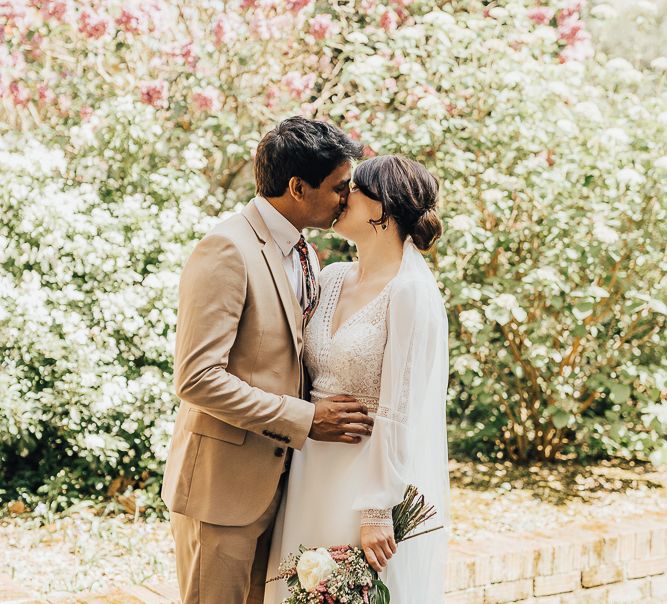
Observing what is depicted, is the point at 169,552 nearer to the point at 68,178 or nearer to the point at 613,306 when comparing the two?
the point at 68,178

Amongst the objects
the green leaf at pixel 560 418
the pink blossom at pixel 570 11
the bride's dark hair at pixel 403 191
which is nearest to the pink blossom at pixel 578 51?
the pink blossom at pixel 570 11

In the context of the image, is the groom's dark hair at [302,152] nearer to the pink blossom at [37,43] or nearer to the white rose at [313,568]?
the white rose at [313,568]

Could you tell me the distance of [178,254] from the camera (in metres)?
4.70

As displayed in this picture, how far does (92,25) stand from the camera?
16.7ft

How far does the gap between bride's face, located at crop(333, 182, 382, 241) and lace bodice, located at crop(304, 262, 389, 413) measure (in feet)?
0.67

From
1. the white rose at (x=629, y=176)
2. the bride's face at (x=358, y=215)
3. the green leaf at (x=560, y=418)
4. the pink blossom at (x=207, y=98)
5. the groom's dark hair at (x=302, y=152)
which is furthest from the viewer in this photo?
the pink blossom at (x=207, y=98)

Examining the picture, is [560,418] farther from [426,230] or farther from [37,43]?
[37,43]

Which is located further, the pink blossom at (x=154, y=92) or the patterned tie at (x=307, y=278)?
the pink blossom at (x=154, y=92)

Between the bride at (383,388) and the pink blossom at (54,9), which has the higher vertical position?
the pink blossom at (54,9)

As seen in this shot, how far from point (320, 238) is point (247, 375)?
2.82 m

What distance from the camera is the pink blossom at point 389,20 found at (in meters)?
5.66

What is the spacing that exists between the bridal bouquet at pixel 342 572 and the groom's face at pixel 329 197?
0.81 m

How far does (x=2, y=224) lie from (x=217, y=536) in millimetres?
2907

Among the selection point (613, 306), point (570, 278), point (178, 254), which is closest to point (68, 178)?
point (178, 254)
